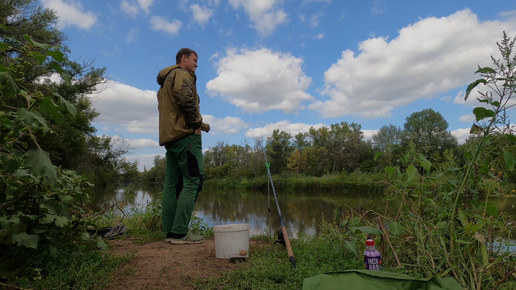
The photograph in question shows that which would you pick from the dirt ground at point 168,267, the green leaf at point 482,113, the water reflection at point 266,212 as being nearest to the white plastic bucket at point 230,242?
the dirt ground at point 168,267

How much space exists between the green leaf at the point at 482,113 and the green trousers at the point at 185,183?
2141 millimetres

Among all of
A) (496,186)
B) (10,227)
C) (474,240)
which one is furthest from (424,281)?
(10,227)

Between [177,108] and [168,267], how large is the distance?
4.89ft

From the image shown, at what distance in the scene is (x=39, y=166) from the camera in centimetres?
132

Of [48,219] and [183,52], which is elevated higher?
[183,52]

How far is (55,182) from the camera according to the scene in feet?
4.36

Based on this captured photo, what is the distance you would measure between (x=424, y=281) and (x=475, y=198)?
2.88 ft

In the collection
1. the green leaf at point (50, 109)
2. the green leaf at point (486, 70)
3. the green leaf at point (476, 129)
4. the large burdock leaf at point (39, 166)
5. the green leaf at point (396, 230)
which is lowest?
the green leaf at point (396, 230)

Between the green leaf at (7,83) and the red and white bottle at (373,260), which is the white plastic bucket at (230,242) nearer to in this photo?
the red and white bottle at (373,260)

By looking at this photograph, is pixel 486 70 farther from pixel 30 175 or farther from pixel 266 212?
pixel 266 212

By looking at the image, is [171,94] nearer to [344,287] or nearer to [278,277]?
[278,277]

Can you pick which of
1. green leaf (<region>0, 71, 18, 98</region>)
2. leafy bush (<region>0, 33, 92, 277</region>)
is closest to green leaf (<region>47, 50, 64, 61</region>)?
leafy bush (<region>0, 33, 92, 277</region>)

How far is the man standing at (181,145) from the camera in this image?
2898 millimetres

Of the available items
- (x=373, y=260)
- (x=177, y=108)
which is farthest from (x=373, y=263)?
(x=177, y=108)
